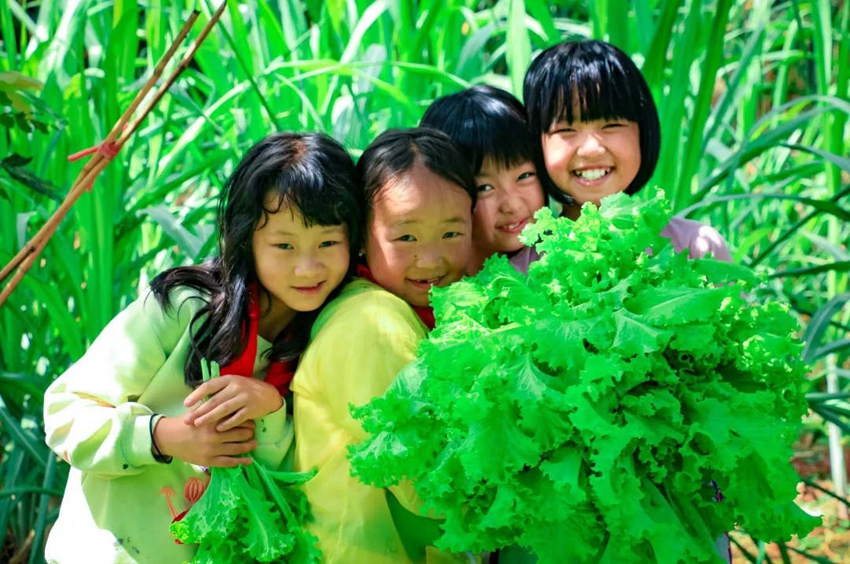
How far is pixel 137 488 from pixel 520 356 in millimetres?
682

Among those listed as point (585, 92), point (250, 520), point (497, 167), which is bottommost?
point (250, 520)

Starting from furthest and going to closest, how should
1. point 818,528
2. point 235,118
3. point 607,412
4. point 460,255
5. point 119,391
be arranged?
point 818,528
point 235,118
point 460,255
point 119,391
point 607,412

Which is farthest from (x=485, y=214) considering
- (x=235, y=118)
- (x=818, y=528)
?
(x=818, y=528)

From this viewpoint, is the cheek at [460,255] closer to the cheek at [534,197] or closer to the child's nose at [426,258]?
the child's nose at [426,258]

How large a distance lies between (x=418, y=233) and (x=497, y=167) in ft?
0.86

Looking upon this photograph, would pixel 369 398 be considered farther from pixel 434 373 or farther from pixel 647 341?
pixel 647 341

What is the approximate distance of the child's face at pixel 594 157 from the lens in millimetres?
1712

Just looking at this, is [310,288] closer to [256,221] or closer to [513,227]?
[256,221]

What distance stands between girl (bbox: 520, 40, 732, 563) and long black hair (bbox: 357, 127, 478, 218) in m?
0.22

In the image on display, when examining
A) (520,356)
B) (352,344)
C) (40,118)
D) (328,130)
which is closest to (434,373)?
(520,356)

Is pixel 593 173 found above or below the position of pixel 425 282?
above

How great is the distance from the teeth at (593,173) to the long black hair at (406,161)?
0.75 feet

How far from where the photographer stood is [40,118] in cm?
237

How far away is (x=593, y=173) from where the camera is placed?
1718mm
